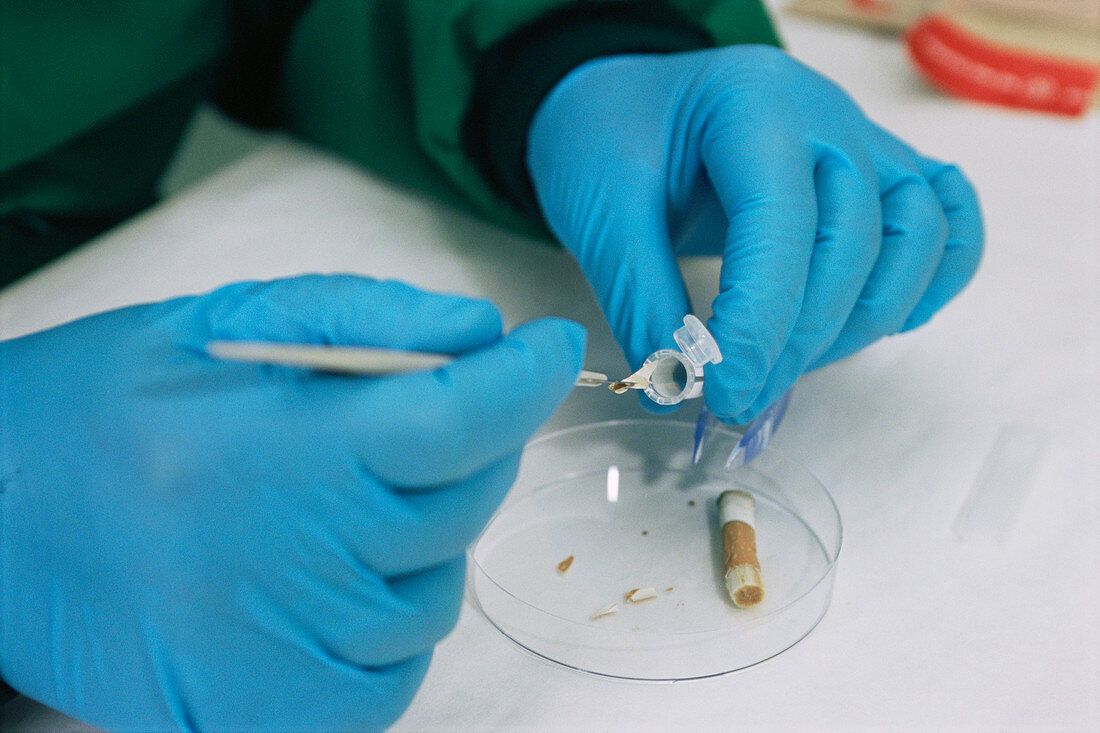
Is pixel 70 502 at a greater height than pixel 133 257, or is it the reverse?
pixel 70 502

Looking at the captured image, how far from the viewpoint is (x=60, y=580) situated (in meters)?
0.64

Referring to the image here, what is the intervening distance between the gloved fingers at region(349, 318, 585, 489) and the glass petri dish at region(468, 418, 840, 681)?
224 millimetres

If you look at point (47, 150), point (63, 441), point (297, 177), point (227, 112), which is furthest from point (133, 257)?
point (63, 441)

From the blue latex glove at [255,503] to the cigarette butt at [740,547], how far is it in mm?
267

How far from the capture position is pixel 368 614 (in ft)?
2.03

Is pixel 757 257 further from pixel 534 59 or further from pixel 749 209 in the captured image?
pixel 534 59

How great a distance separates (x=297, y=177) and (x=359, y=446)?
97 cm

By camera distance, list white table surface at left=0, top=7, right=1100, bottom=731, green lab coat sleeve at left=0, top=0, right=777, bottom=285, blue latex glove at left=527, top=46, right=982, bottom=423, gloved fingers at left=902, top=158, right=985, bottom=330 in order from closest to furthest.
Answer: white table surface at left=0, top=7, right=1100, bottom=731 < blue latex glove at left=527, top=46, right=982, bottom=423 < gloved fingers at left=902, top=158, right=985, bottom=330 < green lab coat sleeve at left=0, top=0, right=777, bottom=285

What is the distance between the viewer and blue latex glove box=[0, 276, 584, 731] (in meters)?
0.60

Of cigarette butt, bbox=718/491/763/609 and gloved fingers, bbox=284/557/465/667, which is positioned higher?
gloved fingers, bbox=284/557/465/667

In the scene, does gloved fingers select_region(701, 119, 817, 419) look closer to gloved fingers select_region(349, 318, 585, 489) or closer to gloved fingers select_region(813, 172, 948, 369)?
gloved fingers select_region(813, 172, 948, 369)

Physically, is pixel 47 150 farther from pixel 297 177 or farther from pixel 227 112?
pixel 227 112

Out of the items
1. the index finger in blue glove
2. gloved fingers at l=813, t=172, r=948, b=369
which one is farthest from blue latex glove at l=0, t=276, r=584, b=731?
gloved fingers at l=813, t=172, r=948, b=369

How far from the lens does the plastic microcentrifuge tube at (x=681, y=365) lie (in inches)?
31.2
